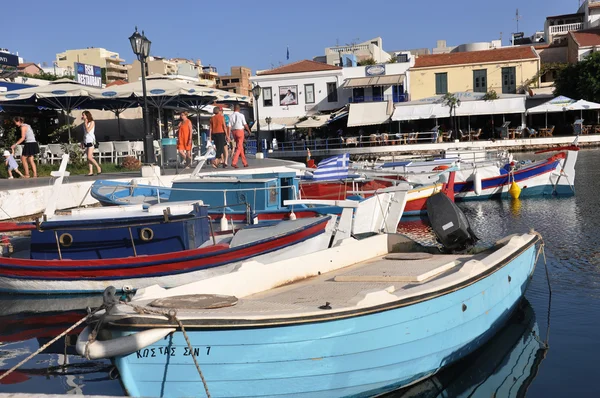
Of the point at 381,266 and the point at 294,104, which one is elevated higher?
the point at 294,104

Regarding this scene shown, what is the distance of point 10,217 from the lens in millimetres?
13773

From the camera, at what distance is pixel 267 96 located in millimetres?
55938

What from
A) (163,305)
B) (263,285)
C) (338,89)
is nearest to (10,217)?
(263,285)

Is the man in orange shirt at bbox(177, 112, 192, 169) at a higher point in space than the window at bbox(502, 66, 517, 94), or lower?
lower

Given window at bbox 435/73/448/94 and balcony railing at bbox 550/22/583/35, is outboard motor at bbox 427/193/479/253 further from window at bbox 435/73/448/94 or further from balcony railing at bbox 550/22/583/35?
balcony railing at bbox 550/22/583/35

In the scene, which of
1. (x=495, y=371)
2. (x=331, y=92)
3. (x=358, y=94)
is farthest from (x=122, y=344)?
(x=331, y=92)

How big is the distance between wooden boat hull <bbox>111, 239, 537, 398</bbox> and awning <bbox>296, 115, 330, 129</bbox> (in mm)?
44611

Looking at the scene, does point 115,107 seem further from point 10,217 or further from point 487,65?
point 487,65

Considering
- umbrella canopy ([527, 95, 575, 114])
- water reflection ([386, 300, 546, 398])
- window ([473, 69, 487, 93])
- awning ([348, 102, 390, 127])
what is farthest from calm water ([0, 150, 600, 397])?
window ([473, 69, 487, 93])

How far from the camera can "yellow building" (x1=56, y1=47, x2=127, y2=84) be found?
117 meters

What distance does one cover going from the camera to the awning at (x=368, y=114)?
49.0 m

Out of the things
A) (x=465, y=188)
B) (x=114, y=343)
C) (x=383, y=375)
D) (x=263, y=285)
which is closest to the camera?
(x=114, y=343)

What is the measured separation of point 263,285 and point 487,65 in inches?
1991

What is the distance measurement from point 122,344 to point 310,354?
5.09ft
